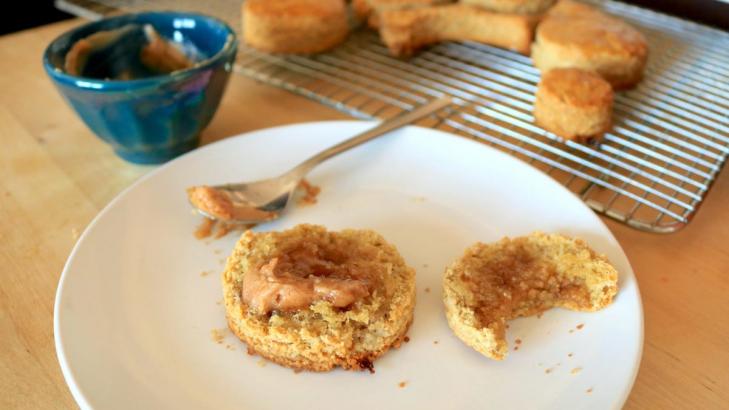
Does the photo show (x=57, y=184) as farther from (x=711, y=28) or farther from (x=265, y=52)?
(x=711, y=28)

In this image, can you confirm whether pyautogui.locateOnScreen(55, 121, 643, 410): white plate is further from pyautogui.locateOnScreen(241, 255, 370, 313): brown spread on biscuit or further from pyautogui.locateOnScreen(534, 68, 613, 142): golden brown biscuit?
pyautogui.locateOnScreen(534, 68, 613, 142): golden brown biscuit

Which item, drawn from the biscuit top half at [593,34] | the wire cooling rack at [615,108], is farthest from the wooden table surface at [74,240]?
the biscuit top half at [593,34]

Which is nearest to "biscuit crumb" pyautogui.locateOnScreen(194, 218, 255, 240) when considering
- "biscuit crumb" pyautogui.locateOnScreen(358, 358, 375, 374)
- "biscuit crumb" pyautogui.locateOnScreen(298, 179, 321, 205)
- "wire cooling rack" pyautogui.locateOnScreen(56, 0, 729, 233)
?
"biscuit crumb" pyautogui.locateOnScreen(298, 179, 321, 205)

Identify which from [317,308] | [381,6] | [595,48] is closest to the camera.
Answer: [317,308]

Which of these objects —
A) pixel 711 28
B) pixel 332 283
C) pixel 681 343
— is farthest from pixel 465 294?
pixel 711 28

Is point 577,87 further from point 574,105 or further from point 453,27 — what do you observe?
point 453,27

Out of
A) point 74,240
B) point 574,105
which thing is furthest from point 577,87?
point 74,240
